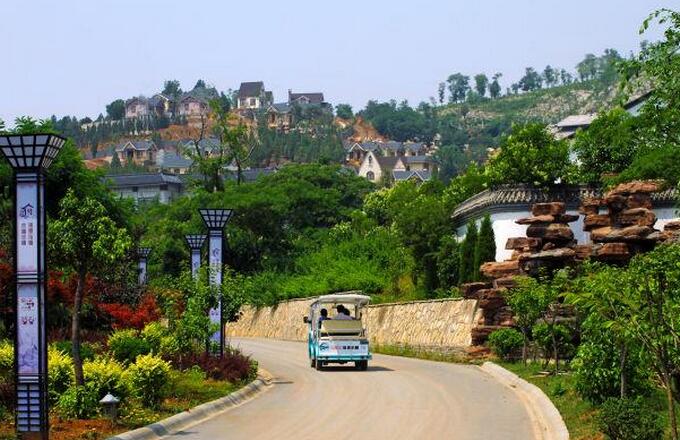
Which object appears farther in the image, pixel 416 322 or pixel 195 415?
pixel 416 322

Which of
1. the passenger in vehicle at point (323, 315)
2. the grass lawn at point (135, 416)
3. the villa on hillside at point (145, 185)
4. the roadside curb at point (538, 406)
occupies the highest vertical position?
the villa on hillside at point (145, 185)

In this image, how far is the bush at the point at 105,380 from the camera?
19.1 metres

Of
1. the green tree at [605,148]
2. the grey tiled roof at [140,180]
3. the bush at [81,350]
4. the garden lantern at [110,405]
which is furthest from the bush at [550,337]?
the grey tiled roof at [140,180]

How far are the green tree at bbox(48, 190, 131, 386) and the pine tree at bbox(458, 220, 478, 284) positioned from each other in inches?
1062

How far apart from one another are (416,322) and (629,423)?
3014 centimetres

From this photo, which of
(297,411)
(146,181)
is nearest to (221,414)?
(297,411)

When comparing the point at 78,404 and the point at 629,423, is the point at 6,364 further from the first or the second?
the point at 629,423

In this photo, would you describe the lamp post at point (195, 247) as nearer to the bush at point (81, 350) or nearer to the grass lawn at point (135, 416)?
the bush at point (81, 350)

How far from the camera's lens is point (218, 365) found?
1116 inches

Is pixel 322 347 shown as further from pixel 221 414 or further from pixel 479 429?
pixel 479 429

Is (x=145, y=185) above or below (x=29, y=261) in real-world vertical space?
above

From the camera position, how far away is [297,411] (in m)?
22.2

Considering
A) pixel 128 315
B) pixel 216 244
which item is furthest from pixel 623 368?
pixel 128 315

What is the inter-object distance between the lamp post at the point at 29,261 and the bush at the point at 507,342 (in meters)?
21.5
